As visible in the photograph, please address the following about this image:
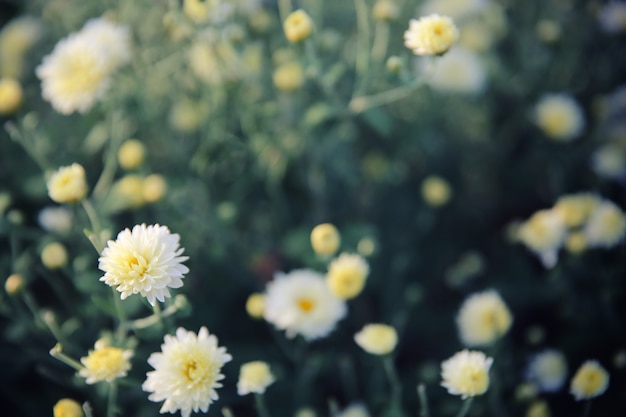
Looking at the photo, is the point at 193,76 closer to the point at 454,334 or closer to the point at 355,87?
the point at 355,87

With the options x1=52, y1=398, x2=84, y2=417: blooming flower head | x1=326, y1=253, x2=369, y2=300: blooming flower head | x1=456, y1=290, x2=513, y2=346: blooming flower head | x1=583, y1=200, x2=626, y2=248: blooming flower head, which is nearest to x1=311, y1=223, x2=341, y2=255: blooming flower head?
x1=326, y1=253, x2=369, y2=300: blooming flower head

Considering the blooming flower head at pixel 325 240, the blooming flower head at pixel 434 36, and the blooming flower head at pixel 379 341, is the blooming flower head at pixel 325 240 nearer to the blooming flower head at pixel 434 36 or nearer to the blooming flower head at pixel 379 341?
the blooming flower head at pixel 379 341

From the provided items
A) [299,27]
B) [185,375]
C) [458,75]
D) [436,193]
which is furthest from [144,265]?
[458,75]

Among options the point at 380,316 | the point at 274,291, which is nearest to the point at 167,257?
the point at 274,291

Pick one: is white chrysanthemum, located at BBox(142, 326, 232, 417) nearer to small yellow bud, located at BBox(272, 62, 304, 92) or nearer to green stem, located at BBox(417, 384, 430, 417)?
green stem, located at BBox(417, 384, 430, 417)

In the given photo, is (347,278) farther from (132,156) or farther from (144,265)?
(132,156)

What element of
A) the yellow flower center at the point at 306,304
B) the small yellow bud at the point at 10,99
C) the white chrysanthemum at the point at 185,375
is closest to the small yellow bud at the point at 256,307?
the yellow flower center at the point at 306,304
